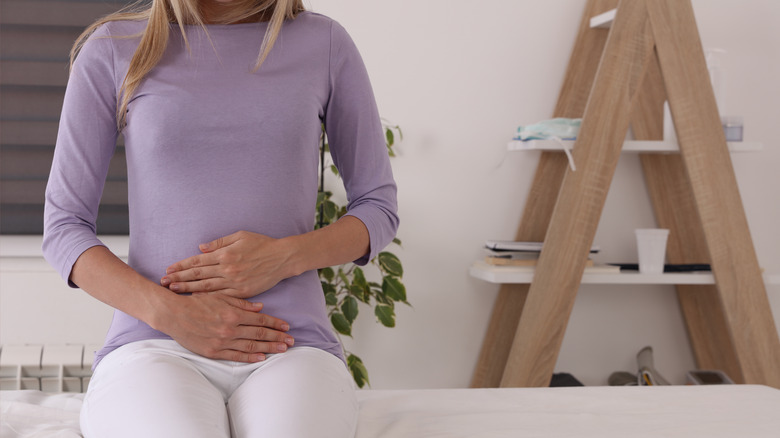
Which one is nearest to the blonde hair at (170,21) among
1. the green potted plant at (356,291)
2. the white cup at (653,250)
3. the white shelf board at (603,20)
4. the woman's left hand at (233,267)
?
the woman's left hand at (233,267)

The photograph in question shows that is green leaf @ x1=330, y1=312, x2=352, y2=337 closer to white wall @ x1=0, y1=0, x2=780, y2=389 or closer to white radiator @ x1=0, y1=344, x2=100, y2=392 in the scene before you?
white wall @ x1=0, y1=0, x2=780, y2=389

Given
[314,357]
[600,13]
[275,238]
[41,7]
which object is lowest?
[314,357]

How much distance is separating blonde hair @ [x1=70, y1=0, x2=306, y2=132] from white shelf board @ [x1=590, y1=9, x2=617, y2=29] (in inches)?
48.3

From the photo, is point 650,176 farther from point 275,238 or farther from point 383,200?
point 275,238

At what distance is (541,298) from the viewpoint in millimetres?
2062

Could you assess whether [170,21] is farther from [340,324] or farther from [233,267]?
[340,324]

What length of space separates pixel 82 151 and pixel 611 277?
156 centimetres

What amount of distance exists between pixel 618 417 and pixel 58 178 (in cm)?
101

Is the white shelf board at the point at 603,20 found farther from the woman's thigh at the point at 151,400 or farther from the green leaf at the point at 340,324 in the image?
the woman's thigh at the point at 151,400

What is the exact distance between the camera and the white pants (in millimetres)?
854

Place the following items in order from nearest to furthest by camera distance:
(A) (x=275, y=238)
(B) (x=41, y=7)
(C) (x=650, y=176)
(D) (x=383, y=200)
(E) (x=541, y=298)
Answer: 1. (A) (x=275, y=238)
2. (D) (x=383, y=200)
3. (E) (x=541, y=298)
4. (B) (x=41, y=7)
5. (C) (x=650, y=176)

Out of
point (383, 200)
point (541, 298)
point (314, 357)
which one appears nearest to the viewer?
point (314, 357)

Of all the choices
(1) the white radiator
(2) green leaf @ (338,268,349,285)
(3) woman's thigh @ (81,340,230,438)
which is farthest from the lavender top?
(1) the white radiator

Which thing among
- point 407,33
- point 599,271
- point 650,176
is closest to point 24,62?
point 407,33
